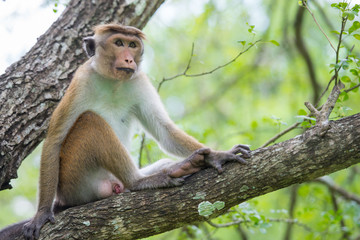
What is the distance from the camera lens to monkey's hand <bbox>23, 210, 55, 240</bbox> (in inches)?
211

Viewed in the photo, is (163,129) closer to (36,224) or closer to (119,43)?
(119,43)

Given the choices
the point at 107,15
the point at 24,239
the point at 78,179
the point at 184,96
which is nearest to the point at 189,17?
the point at 184,96

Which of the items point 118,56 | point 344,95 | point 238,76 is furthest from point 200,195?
point 238,76

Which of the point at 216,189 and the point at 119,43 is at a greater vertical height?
the point at 119,43

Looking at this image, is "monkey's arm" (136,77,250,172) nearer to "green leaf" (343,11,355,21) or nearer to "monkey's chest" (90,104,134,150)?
"monkey's chest" (90,104,134,150)

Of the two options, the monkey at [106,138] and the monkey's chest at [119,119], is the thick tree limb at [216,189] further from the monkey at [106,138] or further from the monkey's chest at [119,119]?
the monkey's chest at [119,119]

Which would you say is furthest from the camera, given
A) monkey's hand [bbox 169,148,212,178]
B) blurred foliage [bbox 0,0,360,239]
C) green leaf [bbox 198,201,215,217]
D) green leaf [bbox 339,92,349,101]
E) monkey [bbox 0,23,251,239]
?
blurred foliage [bbox 0,0,360,239]

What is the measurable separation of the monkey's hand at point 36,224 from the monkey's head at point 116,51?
81.5 inches

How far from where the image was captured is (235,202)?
4.84 meters

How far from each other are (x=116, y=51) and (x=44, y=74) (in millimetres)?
1242

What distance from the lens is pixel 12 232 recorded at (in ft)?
18.6

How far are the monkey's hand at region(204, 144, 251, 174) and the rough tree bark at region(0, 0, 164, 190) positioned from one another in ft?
8.82

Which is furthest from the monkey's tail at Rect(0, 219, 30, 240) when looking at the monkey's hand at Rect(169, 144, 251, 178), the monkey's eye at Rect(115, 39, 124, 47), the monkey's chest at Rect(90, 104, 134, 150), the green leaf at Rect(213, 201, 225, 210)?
the monkey's eye at Rect(115, 39, 124, 47)

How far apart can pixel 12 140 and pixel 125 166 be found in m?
1.64
